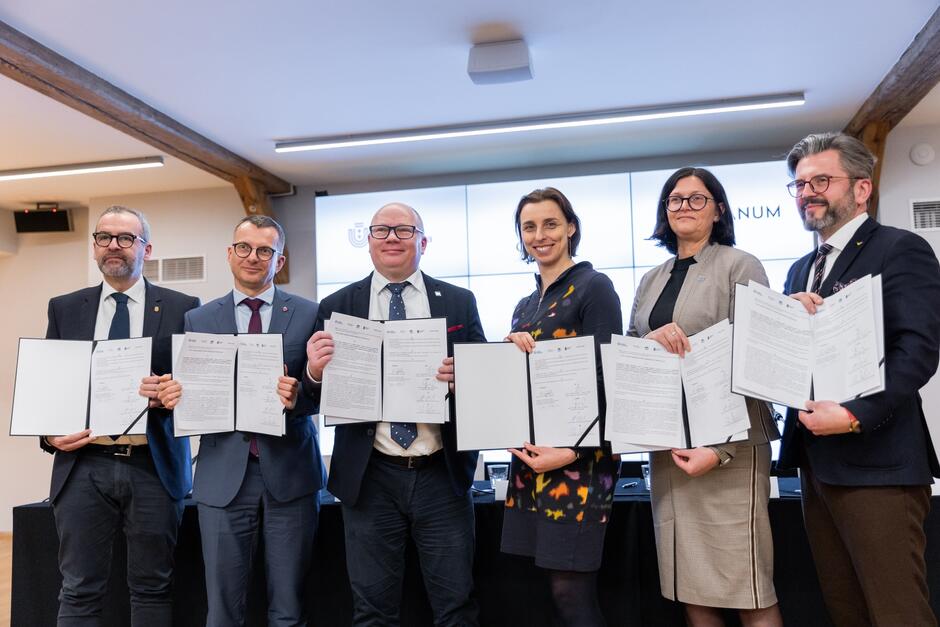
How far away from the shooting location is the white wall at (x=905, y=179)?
5.30m

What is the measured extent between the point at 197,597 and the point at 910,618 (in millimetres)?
2507

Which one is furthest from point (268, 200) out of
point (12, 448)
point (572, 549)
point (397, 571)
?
point (572, 549)

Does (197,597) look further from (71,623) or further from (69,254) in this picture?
(69,254)

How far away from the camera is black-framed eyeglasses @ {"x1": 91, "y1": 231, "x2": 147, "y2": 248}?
249 cm

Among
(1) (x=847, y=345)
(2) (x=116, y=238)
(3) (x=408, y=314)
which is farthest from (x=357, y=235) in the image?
(1) (x=847, y=345)

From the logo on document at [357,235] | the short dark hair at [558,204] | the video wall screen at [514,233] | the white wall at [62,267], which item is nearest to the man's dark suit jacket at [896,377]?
the short dark hair at [558,204]

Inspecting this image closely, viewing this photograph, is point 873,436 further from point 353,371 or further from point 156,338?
point 156,338

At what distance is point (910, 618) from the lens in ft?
5.36

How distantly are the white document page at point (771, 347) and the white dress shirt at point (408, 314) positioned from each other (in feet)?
3.06

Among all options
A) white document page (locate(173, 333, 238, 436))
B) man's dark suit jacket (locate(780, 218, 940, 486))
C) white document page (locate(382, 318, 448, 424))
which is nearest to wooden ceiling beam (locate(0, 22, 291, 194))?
white document page (locate(173, 333, 238, 436))

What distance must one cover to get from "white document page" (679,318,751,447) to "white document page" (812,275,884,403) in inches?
8.0

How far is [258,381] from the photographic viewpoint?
222cm

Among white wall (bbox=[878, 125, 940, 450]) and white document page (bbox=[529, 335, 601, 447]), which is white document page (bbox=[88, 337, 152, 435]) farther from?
white wall (bbox=[878, 125, 940, 450])

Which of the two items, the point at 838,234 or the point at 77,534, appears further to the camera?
the point at 77,534
